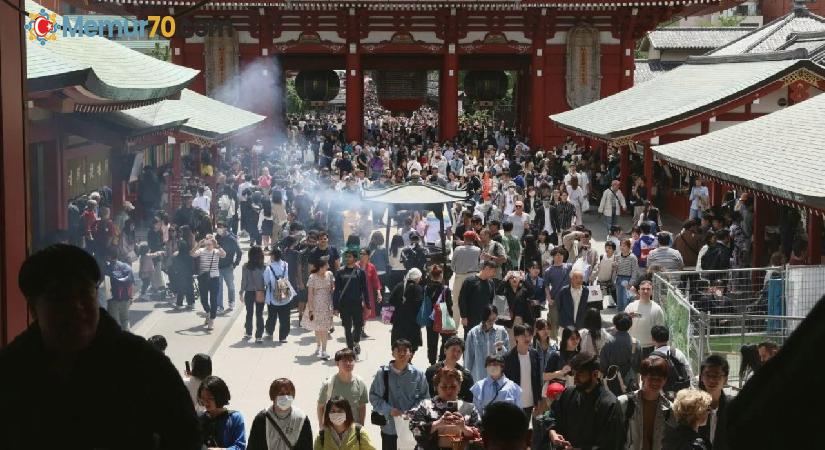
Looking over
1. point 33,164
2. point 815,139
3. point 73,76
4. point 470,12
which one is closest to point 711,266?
point 815,139

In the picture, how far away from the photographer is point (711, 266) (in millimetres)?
14398

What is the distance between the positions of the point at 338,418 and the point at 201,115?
19548 millimetres

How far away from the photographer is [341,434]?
24.2 feet

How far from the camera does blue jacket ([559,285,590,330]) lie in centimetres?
1195

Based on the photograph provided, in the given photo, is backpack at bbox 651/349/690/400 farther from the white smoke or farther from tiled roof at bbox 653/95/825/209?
the white smoke

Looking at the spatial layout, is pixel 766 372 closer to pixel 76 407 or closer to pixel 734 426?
pixel 734 426

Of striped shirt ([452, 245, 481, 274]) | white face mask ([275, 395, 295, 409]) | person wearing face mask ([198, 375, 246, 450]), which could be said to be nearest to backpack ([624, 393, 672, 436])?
white face mask ([275, 395, 295, 409])

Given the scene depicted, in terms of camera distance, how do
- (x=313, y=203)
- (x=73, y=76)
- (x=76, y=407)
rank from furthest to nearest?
(x=313, y=203), (x=73, y=76), (x=76, y=407)

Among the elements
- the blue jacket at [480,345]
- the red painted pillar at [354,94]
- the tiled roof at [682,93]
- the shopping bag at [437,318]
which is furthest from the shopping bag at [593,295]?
the red painted pillar at [354,94]

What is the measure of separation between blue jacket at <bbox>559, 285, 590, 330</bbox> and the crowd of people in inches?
0.6

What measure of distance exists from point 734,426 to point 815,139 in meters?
13.4

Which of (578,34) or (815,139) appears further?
(578,34)

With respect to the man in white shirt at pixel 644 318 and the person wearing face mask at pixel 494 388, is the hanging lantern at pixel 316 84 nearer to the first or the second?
the man in white shirt at pixel 644 318

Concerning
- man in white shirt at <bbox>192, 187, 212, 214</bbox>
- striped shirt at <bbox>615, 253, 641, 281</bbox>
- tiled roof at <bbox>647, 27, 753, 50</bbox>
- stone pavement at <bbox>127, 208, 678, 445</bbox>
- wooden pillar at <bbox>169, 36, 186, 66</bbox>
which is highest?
tiled roof at <bbox>647, 27, 753, 50</bbox>
